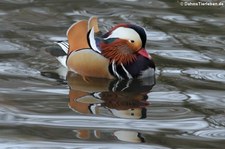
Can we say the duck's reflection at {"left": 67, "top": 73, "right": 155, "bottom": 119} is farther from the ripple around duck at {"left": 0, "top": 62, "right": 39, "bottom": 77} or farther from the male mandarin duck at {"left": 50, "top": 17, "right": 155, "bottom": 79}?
the ripple around duck at {"left": 0, "top": 62, "right": 39, "bottom": 77}

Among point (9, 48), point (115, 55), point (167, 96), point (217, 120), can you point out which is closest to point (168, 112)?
point (217, 120)

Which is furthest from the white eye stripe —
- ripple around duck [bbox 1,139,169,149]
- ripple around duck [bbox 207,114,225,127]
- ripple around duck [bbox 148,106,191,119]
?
ripple around duck [bbox 1,139,169,149]

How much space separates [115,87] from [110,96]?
0.35 m

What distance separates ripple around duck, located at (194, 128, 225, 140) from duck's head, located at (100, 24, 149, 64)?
1.86 meters

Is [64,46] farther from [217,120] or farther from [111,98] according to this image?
[217,120]

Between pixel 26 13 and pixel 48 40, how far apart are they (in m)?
1.38

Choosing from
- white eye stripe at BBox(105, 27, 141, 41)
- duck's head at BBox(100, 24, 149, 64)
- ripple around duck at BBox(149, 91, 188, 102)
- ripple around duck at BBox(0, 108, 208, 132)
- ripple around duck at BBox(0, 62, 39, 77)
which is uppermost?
white eye stripe at BBox(105, 27, 141, 41)

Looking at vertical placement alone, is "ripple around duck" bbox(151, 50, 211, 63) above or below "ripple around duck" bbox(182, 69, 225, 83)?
above

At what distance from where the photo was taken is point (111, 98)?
762 cm

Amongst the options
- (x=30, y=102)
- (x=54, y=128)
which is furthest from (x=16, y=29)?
(x=54, y=128)

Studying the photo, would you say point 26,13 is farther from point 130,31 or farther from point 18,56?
point 130,31

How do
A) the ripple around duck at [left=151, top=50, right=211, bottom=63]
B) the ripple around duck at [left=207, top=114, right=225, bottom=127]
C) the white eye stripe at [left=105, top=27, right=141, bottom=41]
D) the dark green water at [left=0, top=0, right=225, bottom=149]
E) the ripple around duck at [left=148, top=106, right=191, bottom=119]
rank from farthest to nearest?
the ripple around duck at [left=151, top=50, right=211, bottom=63] < the white eye stripe at [left=105, top=27, right=141, bottom=41] < the ripple around duck at [left=148, top=106, right=191, bottom=119] < the ripple around duck at [left=207, top=114, right=225, bottom=127] < the dark green water at [left=0, top=0, right=225, bottom=149]

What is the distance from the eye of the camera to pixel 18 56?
29.3 ft

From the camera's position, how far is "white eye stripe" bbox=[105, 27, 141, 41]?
8.19 meters
